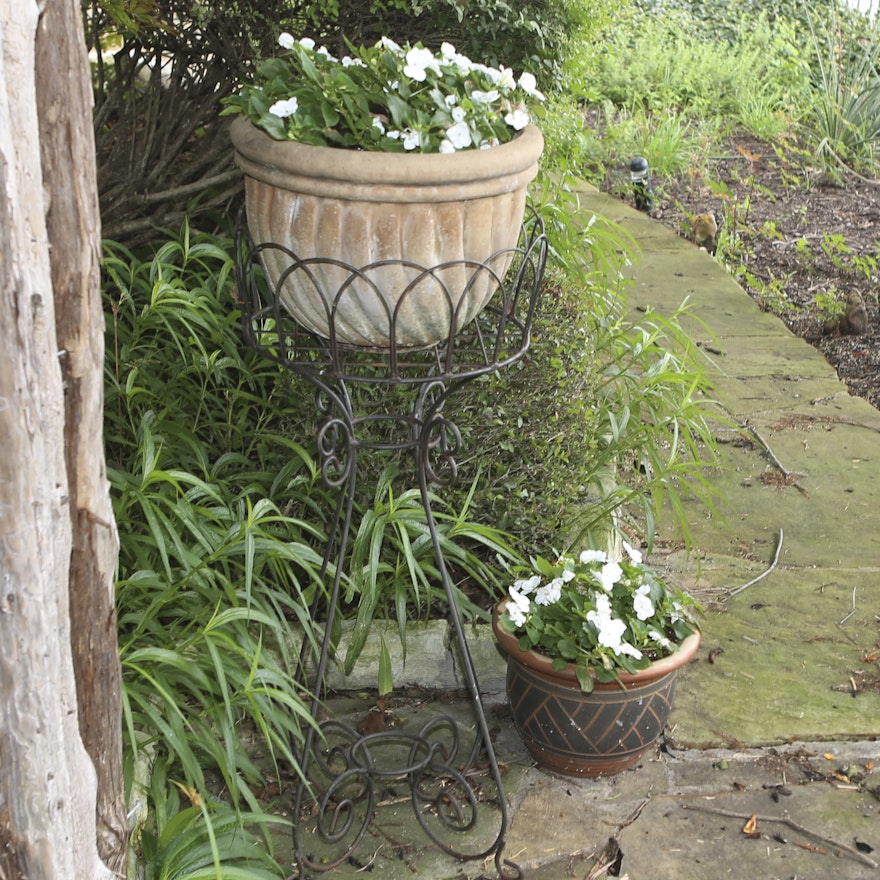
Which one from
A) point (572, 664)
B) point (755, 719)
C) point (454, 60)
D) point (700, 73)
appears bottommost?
point (755, 719)

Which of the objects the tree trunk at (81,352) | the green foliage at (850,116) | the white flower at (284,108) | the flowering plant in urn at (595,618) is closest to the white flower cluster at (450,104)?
the white flower at (284,108)

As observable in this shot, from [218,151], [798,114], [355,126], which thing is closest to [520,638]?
[355,126]

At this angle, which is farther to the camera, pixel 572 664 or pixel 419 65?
pixel 572 664

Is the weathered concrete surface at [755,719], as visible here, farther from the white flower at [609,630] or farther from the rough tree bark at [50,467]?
the rough tree bark at [50,467]

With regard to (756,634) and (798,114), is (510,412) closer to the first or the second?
(756,634)

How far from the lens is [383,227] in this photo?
5.92ft

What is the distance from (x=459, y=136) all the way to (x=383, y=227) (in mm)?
209

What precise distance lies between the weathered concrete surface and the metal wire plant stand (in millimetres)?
56

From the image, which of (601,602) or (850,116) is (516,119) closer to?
(601,602)

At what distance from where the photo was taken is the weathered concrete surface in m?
2.25

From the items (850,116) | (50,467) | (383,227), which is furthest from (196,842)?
(850,116)

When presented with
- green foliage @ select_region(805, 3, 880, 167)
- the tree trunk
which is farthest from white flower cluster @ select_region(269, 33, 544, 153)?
green foliage @ select_region(805, 3, 880, 167)

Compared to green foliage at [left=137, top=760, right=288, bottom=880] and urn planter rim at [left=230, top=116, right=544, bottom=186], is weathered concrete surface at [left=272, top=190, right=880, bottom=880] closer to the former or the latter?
green foliage at [left=137, top=760, right=288, bottom=880]

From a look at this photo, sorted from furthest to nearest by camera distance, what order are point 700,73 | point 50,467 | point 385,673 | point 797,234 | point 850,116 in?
point 700,73 < point 850,116 < point 797,234 < point 385,673 < point 50,467
